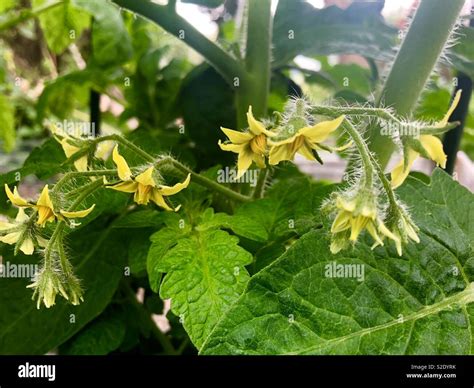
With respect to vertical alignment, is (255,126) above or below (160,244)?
above

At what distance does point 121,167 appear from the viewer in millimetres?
340

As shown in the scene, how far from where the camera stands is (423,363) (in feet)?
1.22

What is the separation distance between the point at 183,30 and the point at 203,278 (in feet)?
0.76

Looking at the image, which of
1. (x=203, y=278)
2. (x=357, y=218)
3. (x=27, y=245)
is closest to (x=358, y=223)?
(x=357, y=218)

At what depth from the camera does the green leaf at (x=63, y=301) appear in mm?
463

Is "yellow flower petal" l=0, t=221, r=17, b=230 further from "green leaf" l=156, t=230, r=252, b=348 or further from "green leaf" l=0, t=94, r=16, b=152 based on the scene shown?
"green leaf" l=0, t=94, r=16, b=152

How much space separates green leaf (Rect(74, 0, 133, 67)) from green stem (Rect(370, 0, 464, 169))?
0.26 metres

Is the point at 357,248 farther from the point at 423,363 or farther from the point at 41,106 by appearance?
the point at 41,106

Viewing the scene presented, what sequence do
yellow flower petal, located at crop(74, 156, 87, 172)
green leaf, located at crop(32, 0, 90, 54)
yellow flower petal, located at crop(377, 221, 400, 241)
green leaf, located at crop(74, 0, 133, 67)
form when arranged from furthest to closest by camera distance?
green leaf, located at crop(32, 0, 90, 54) → green leaf, located at crop(74, 0, 133, 67) → yellow flower petal, located at crop(74, 156, 87, 172) → yellow flower petal, located at crop(377, 221, 400, 241)

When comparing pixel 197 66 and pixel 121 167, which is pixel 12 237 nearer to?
pixel 121 167

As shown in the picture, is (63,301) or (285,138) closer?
(285,138)

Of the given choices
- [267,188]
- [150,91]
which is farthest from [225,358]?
[150,91]

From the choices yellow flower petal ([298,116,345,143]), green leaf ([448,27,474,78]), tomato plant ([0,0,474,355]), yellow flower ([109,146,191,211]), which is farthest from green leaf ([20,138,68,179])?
green leaf ([448,27,474,78])

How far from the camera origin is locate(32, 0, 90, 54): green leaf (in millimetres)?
623
